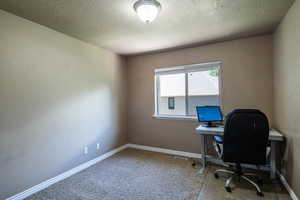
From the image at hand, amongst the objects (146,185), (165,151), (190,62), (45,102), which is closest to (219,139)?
(146,185)

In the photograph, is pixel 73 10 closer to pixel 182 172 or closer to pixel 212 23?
pixel 212 23

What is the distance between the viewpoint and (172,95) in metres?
3.86

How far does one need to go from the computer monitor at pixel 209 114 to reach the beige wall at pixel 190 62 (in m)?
0.28

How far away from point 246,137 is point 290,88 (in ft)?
2.88

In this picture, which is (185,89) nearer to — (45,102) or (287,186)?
(287,186)

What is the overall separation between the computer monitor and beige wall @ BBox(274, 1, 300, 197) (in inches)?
35.9

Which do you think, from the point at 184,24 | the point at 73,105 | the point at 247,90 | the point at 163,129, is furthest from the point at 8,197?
the point at 247,90

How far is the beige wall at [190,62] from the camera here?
2838 millimetres

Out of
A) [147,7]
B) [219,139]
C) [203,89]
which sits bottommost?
[219,139]

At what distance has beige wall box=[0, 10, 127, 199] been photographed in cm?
200

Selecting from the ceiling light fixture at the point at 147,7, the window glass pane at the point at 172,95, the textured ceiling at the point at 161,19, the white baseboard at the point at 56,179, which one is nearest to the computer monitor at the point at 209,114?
the window glass pane at the point at 172,95

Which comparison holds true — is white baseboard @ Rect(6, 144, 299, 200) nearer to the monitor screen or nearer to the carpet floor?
the carpet floor

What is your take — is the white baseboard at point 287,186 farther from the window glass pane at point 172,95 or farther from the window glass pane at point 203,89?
the window glass pane at point 172,95

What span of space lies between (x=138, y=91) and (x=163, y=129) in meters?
1.22
